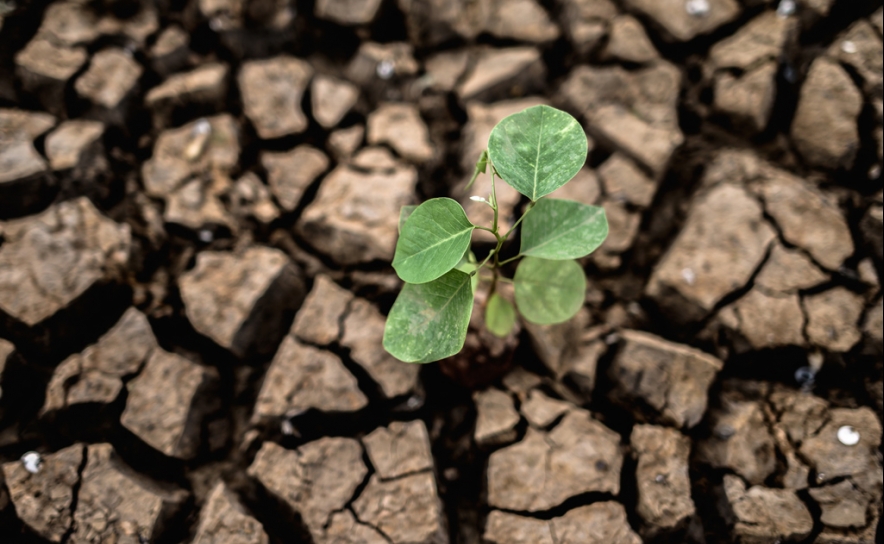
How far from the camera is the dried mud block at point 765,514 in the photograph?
1.28 meters

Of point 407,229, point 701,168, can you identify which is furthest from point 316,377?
point 701,168

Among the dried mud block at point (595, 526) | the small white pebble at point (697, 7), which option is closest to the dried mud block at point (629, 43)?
the small white pebble at point (697, 7)

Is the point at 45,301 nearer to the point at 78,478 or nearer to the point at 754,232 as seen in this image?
the point at 78,478

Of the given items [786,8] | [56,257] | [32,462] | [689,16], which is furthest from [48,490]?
[786,8]

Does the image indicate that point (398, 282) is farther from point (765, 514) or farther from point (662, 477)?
point (765, 514)

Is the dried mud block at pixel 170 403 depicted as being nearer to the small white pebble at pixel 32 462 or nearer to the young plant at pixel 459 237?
the small white pebble at pixel 32 462

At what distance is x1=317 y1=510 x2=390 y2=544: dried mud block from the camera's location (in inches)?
50.6

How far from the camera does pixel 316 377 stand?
4.77ft

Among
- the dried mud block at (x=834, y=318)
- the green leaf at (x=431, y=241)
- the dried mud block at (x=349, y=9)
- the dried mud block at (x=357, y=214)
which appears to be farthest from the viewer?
the dried mud block at (x=349, y=9)

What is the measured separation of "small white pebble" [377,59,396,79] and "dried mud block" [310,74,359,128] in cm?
12

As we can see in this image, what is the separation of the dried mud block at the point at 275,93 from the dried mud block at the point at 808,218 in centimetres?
165

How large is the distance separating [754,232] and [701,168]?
31 cm

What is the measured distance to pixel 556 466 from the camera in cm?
138

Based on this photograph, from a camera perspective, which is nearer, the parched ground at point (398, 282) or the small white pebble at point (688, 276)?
the parched ground at point (398, 282)
